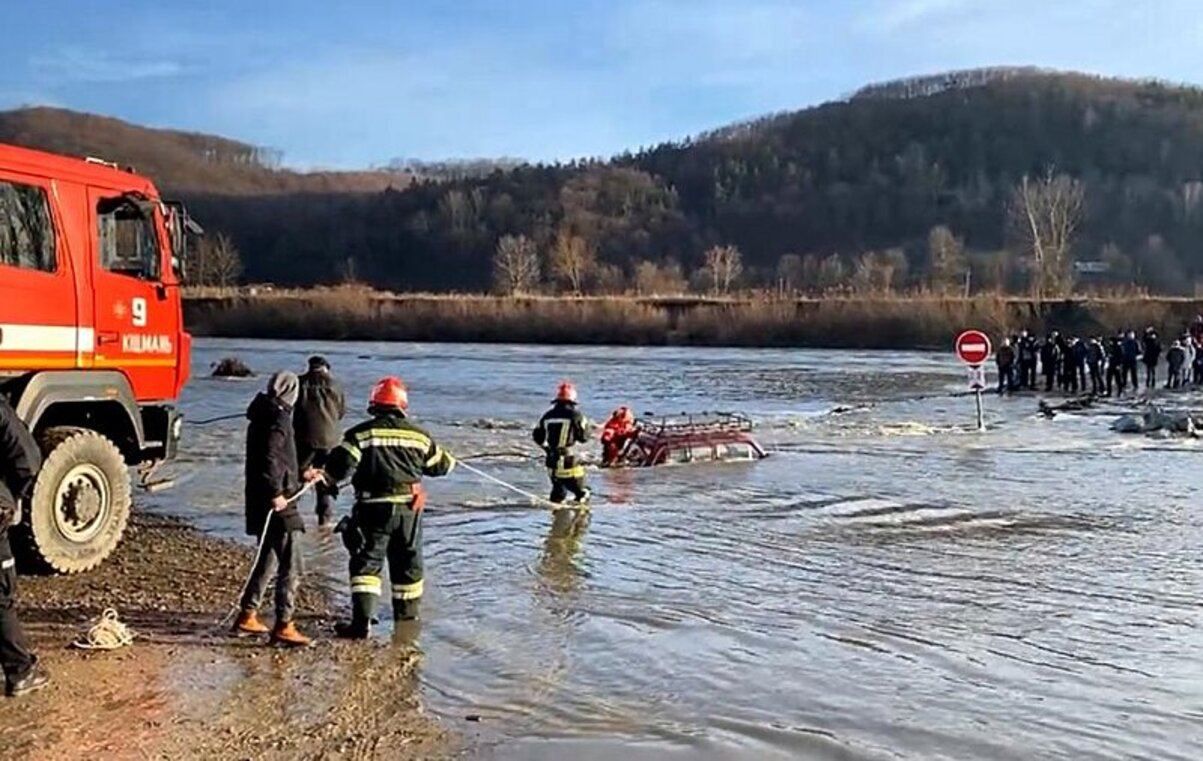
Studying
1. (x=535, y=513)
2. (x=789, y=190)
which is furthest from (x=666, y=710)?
(x=789, y=190)

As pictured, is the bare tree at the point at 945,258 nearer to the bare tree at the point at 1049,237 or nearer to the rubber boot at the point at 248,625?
the bare tree at the point at 1049,237

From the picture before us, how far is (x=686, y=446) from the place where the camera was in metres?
19.1

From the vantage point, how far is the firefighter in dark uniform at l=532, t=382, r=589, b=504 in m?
14.1

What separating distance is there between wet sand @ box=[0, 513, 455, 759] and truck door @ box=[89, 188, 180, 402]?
5.83 ft

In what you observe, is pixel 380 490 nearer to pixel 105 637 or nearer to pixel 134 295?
pixel 105 637

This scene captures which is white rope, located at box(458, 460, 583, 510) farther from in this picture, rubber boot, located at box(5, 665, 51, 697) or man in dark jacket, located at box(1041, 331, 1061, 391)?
man in dark jacket, located at box(1041, 331, 1061, 391)

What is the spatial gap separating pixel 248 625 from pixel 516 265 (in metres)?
146

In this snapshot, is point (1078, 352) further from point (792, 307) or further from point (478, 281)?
point (478, 281)

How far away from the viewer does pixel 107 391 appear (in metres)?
10.4

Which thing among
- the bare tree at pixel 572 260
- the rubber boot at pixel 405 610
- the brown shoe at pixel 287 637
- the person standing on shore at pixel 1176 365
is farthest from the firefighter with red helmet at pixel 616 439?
the bare tree at pixel 572 260

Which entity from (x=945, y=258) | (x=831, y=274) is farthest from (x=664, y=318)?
(x=831, y=274)

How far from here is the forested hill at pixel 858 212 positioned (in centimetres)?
15575

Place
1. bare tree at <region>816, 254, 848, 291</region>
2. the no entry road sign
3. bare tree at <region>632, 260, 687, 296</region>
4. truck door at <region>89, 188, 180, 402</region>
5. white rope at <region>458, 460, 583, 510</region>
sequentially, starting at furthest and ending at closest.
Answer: bare tree at <region>816, 254, 848, 291</region> → bare tree at <region>632, 260, 687, 296</region> → the no entry road sign → white rope at <region>458, 460, 583, 510</region> → truck door at <region>89, 188, 180, 402</region>

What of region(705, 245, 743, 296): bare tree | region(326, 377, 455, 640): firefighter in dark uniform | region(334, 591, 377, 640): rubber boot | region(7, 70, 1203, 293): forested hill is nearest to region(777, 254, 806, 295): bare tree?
region(7, 70, 1203, 293): forested hill
